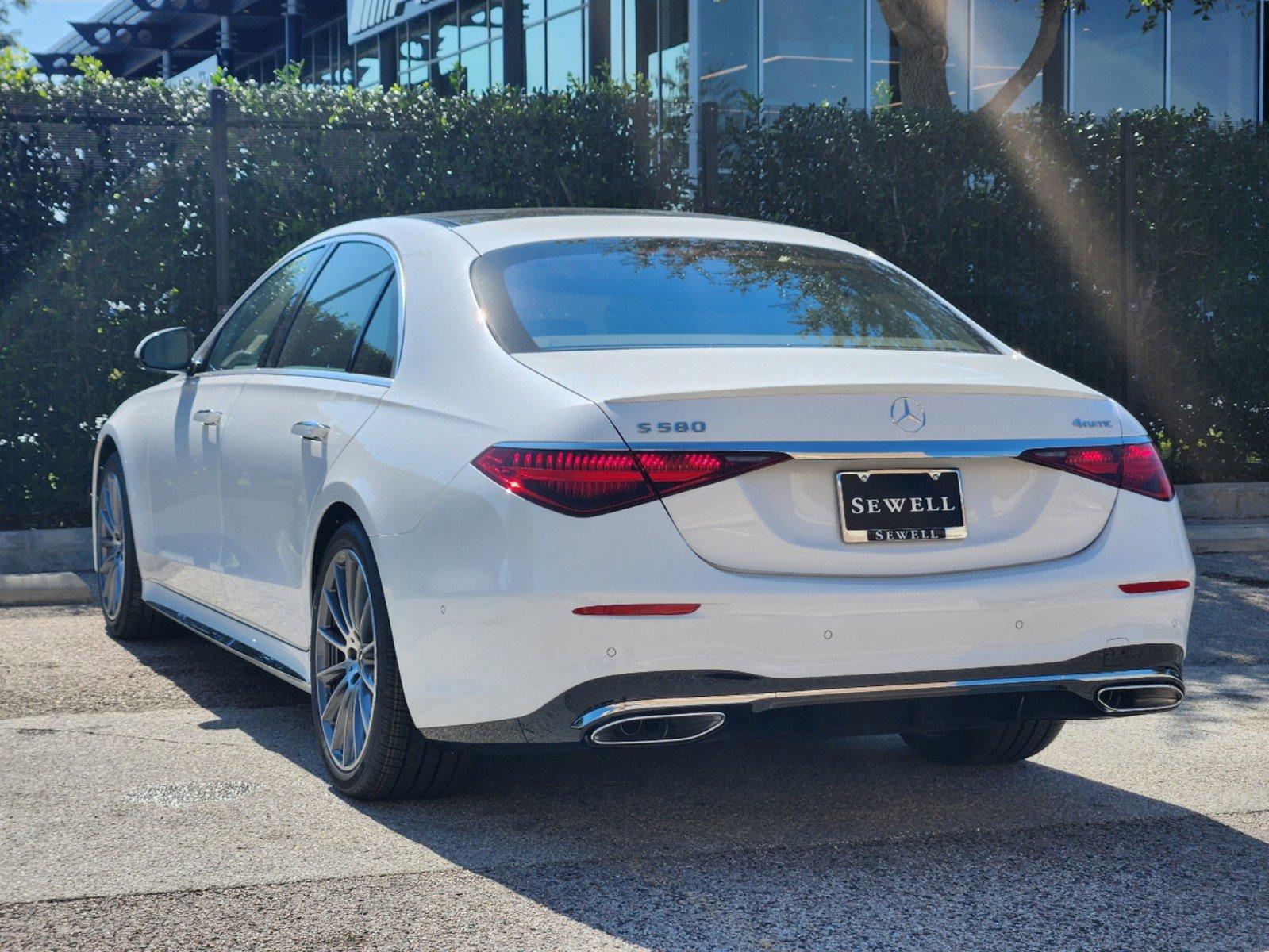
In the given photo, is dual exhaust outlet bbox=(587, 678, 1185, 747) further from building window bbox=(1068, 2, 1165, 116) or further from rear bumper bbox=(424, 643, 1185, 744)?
building window bbox=(1068, 2, 1165, 116)

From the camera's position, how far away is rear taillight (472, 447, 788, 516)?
147 inches

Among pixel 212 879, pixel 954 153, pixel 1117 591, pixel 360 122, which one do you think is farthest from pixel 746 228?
pixel 954 153

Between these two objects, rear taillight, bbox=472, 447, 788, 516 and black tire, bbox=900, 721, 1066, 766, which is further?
black tire, bbox=900, 721, 1066, 766

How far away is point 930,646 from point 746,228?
194 cm

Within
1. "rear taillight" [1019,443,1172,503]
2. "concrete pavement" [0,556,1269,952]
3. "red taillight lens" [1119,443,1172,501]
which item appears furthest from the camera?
"red taillight lens" [1119,443,1172,501]

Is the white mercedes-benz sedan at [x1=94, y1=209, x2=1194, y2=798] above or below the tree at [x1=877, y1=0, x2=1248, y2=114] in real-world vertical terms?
below

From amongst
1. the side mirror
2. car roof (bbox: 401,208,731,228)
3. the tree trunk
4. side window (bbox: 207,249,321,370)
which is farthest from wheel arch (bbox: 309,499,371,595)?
the tree trunk

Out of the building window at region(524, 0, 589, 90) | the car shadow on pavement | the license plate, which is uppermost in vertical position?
the building window at region(524, 0, 589, 90)

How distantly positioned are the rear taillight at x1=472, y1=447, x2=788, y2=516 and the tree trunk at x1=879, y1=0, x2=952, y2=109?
9266 mm

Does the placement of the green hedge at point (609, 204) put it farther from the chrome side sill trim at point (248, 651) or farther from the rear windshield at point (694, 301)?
the rear windshield at point (694, 301)

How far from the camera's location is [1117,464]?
13.7ft

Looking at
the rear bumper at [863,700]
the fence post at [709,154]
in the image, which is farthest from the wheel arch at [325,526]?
the fence post at [709,154]

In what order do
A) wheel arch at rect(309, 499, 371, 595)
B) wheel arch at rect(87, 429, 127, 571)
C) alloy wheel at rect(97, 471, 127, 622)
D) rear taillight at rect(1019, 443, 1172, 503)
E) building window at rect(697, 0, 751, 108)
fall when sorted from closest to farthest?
rear taillight at rect(1019, 443, 1172, 503)
wheel arch at rect(309, 499, 371, 595)
alloy wheel at rect(97, 471, 127, 622)
wheel arch at rect(87, 429, 127, 571)
building window at rect(697, 0, 751, 108)

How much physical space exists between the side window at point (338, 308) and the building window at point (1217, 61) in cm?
2102
